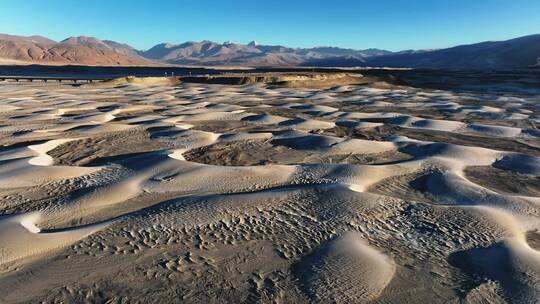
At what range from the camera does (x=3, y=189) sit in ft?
19.5

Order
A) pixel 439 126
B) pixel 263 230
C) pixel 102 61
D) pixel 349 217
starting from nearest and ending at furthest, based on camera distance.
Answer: pixel 263 230 → pixel 349 217 → pixel 439 126 → pixel 102 61

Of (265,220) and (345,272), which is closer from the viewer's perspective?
(345,272)

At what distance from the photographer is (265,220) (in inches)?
196

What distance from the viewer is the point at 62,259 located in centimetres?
394

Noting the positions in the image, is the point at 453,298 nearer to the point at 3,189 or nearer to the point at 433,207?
the point at 433,207

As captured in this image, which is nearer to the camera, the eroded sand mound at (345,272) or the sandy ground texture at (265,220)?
the eroded sand mound at (345,272)

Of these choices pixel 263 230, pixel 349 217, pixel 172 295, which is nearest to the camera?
pixel 172 295

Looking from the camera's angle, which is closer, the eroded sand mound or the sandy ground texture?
the eroded sand mound

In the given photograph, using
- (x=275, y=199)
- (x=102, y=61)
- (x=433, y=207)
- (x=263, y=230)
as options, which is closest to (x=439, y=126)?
(x=433, y=207)

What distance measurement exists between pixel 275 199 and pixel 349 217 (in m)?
0.98

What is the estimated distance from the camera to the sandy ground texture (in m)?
3.64

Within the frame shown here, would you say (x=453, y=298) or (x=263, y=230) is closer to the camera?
(x=453, y=298)

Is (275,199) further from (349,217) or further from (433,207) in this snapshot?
(433,207)

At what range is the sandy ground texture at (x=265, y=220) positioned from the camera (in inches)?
143
